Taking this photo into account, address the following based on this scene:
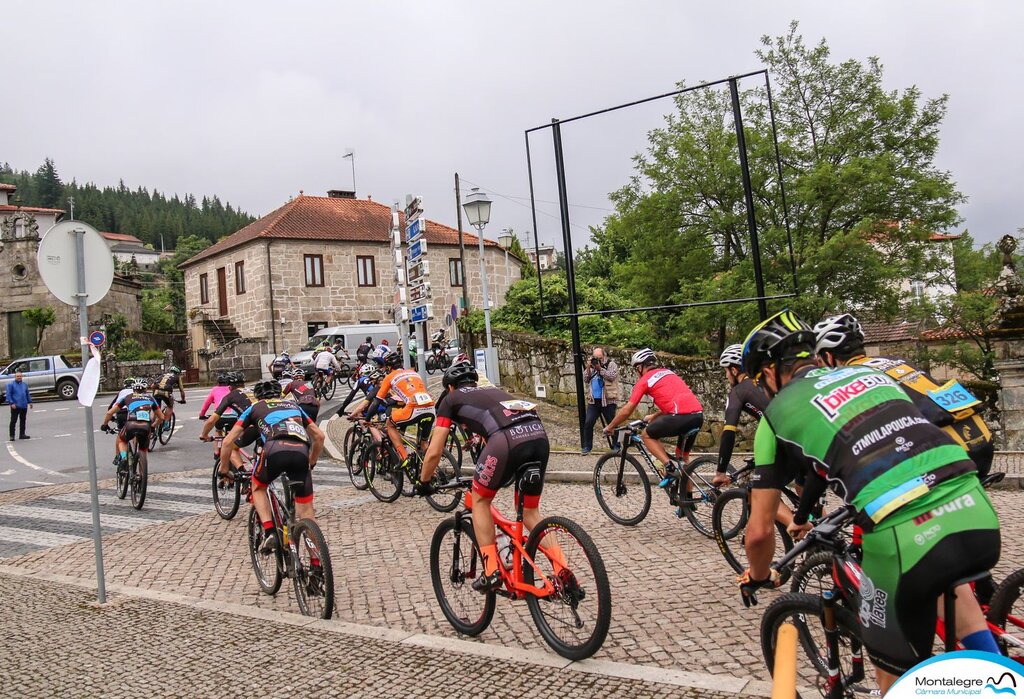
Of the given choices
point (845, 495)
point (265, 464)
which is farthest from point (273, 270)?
point (845, 495)

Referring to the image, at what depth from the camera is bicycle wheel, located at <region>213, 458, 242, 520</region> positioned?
34.5 ft

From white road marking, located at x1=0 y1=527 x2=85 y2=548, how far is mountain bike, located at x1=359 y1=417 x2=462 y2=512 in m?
3.46

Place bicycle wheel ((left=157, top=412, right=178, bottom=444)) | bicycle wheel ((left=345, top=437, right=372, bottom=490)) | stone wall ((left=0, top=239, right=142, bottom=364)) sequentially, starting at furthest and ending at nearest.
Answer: stone wall ((left=0, top=239, right=142, bottom=364)), bicycle wheel ((left=157, top=412, right=178, bottom=444)), bicycle wheel ((left=345, top=437, right=372, bottom=490))

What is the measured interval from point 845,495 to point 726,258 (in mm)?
23287

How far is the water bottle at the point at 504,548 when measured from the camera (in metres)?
5.25

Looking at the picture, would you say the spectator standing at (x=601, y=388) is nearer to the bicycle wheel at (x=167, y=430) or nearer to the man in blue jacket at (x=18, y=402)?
the bicycle wheel at (x=167, y=430)

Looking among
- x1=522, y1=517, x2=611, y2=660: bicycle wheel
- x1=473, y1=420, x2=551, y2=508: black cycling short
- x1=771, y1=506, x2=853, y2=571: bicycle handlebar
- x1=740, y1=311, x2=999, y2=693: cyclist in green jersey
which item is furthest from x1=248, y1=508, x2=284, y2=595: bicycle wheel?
x1=740, y1=311, x2=999, y2=693: cyclist in green jersey

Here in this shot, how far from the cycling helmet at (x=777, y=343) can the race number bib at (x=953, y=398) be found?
1740 mm

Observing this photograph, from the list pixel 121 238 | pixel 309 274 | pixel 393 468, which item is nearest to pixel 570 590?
pixel 393 468

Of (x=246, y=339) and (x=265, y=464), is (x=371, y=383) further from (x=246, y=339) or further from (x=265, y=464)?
(x=246, y=339)

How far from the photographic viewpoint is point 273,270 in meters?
43.7

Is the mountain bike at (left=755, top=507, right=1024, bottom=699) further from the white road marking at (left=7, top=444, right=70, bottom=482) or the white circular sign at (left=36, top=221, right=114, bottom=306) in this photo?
the white road marking at (left=7, top=444, right=70, bottom=482)

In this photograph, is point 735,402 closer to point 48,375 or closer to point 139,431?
point 139,431

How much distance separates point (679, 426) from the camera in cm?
820
